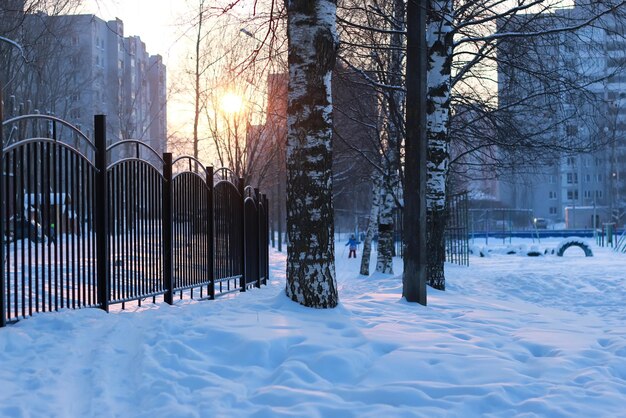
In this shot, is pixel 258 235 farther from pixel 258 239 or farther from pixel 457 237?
pixel 457 237

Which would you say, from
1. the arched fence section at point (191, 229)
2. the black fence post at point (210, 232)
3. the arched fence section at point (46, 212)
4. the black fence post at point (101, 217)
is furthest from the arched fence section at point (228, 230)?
the arched fence section at point (46, 212)

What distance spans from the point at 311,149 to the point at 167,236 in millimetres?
2470

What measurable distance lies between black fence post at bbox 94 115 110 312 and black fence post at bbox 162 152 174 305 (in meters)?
1.54

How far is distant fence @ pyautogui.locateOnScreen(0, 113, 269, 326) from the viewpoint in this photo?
580 cm

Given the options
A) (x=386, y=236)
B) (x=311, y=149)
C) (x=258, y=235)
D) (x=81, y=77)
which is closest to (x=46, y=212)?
(x=311, y=149)

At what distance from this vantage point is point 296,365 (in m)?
4.99

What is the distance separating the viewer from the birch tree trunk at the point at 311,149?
23.4 feet

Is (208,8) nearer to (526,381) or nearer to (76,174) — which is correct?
(76,174)

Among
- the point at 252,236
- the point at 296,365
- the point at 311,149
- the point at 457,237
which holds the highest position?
the point at 311,149

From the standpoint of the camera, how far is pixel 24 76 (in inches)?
1133

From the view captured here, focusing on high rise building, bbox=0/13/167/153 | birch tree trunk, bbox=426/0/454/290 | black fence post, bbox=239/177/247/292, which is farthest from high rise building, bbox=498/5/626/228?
high rise building, bbox=0/13/167/153

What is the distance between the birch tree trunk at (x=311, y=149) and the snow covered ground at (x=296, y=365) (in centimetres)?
40

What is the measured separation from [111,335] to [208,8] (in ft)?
16.0

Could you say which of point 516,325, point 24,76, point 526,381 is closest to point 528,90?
point 516,325
